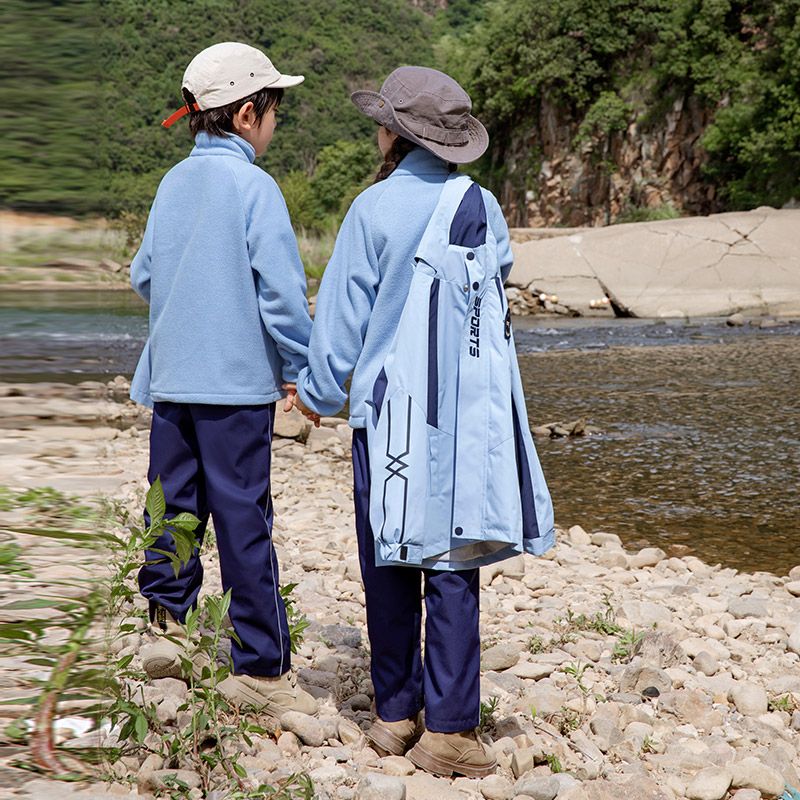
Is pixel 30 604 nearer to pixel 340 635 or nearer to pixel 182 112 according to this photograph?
pixel 182 112

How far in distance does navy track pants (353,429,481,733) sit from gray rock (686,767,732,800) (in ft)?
1.67

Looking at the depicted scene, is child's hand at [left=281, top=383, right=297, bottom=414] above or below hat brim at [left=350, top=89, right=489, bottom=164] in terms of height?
below

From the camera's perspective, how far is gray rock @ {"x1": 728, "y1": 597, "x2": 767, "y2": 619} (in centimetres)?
378

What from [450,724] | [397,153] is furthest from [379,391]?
[450,724]

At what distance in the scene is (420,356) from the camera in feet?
7.20

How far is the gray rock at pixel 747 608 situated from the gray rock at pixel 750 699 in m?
0.91

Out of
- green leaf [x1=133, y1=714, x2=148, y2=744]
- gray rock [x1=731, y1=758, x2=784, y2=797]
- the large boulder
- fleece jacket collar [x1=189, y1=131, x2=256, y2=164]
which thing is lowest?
the large boulder

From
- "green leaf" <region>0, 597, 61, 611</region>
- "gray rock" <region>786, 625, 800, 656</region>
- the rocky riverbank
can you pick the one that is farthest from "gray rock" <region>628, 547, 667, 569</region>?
"green leaf" <region>0, 597, 61, 611</region>

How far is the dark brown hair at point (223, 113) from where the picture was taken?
254 cm

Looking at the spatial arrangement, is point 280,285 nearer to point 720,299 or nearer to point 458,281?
point 458,281

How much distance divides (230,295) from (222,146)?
380 millimetres

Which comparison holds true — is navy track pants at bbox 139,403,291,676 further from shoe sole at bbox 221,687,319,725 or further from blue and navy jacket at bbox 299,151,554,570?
blue and navy jacket at bbox 299,151,554,570

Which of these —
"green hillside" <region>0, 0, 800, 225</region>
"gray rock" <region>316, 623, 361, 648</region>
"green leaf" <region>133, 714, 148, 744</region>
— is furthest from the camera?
"gray rock" <region>316, 623, 361, 648</region>

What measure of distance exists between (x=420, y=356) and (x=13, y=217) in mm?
1427
